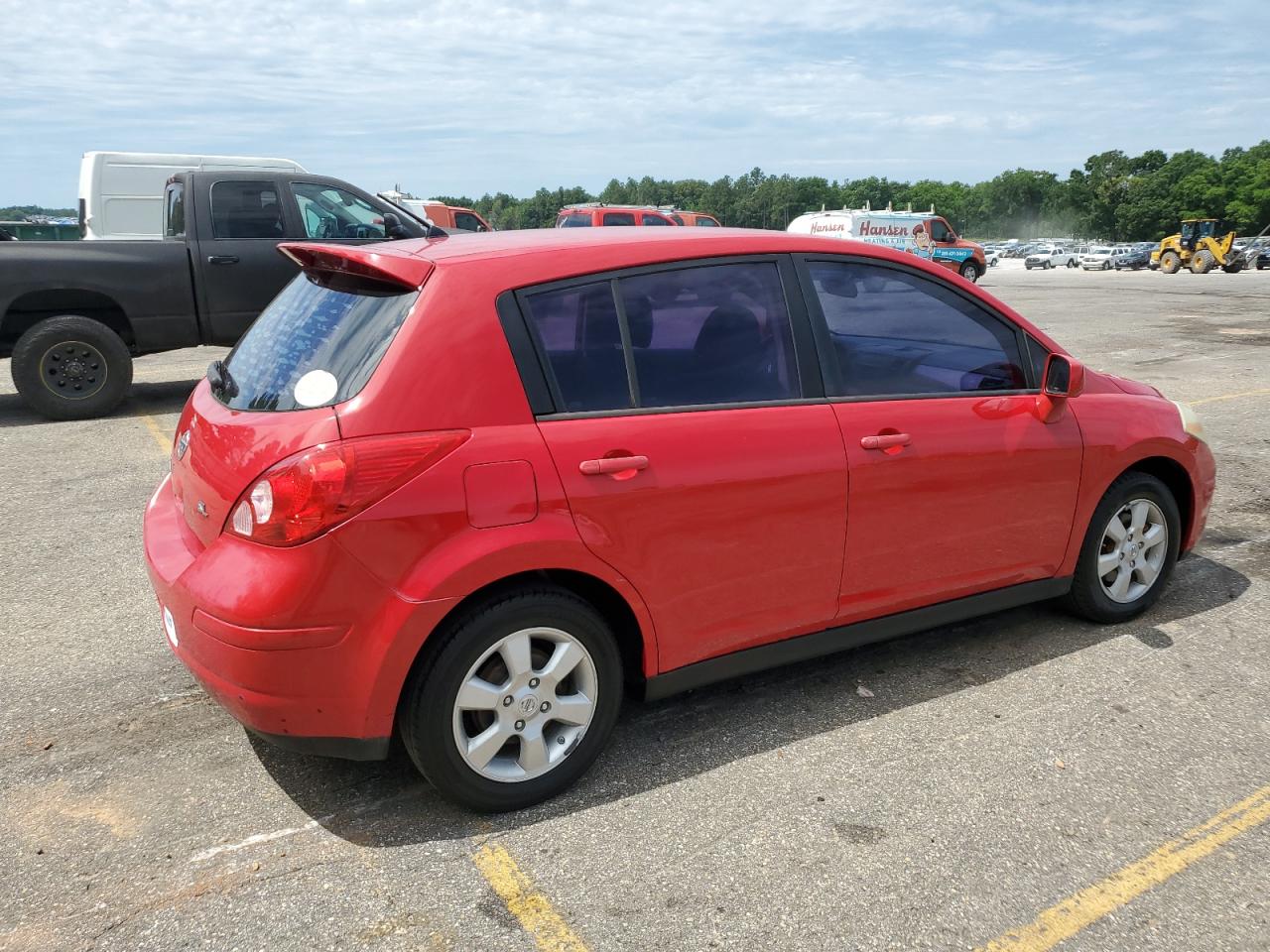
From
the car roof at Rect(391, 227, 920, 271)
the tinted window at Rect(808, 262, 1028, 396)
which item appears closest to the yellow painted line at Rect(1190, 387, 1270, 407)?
the tinted window at Rect(808, 262, 1028, 396)

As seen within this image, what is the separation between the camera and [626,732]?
3342mm

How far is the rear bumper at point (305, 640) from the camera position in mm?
2523

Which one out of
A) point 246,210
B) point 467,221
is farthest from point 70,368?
point 467,221

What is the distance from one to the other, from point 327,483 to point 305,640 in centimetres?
41

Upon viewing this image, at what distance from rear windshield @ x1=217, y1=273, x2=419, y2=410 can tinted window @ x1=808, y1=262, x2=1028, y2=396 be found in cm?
145

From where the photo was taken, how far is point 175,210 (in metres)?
9.29

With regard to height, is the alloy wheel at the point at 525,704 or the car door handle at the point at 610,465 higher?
the car door handle at the point at 610,465

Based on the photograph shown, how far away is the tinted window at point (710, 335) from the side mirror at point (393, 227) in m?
6.63

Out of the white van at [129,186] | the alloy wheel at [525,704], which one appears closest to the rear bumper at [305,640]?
the alloy wheel at [525,704]

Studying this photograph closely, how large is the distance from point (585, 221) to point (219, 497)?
20211 mm

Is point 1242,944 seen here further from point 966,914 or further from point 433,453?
point 433,453

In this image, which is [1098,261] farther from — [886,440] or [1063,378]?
[886,440]

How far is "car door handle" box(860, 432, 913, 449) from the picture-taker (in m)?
3.29

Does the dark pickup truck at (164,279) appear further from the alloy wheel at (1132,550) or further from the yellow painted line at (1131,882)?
the yellow painted line at (1131,882)
